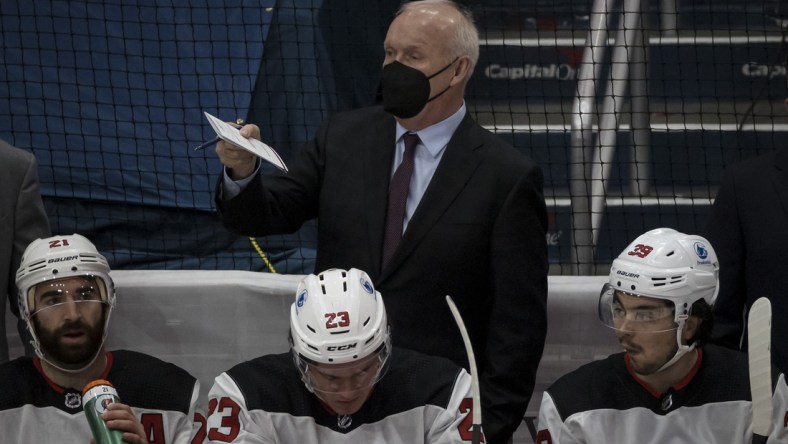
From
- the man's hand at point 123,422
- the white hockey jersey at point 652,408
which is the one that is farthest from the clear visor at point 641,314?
the man's hand at point 123,422

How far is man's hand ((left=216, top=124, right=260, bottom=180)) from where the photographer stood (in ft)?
12.6

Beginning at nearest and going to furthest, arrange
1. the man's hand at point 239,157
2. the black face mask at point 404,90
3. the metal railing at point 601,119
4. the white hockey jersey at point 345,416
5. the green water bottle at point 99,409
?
the green water bottle at point 99,409
the white hockey jersey at point 345,416
the man's hand at point 239,157
the black face mask at point 404,90
the metal railing at point 601,119

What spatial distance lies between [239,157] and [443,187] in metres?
0.61

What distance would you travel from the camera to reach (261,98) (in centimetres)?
615

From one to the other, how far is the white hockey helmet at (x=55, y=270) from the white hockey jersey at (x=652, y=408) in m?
1.26

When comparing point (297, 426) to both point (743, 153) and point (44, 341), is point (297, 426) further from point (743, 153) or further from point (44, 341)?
point (743, 153)

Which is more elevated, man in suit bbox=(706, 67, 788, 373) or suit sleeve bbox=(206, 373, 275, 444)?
man in suit bbox=(706, 67, 788, 373)

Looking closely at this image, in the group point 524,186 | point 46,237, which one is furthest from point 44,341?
point 524,186

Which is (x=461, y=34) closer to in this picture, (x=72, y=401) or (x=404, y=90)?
(x=404, y=90)

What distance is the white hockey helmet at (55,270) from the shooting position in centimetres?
397

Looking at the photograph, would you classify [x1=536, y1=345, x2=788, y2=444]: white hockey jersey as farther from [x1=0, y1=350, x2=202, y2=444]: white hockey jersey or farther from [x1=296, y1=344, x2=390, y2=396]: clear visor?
[x1=0, y1=350, x2=202, y2=444]: white hockey jersey

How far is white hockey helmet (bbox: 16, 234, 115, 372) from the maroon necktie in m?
0.79

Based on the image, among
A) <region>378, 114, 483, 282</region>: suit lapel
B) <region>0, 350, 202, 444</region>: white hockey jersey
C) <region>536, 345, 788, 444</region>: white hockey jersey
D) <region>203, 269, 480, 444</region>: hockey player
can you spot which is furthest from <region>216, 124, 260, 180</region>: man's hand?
<region>536, 345, 788, 444</region>: white hockey jersey

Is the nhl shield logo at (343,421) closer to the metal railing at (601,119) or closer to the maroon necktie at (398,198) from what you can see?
the maroon necktie at (398,198)
